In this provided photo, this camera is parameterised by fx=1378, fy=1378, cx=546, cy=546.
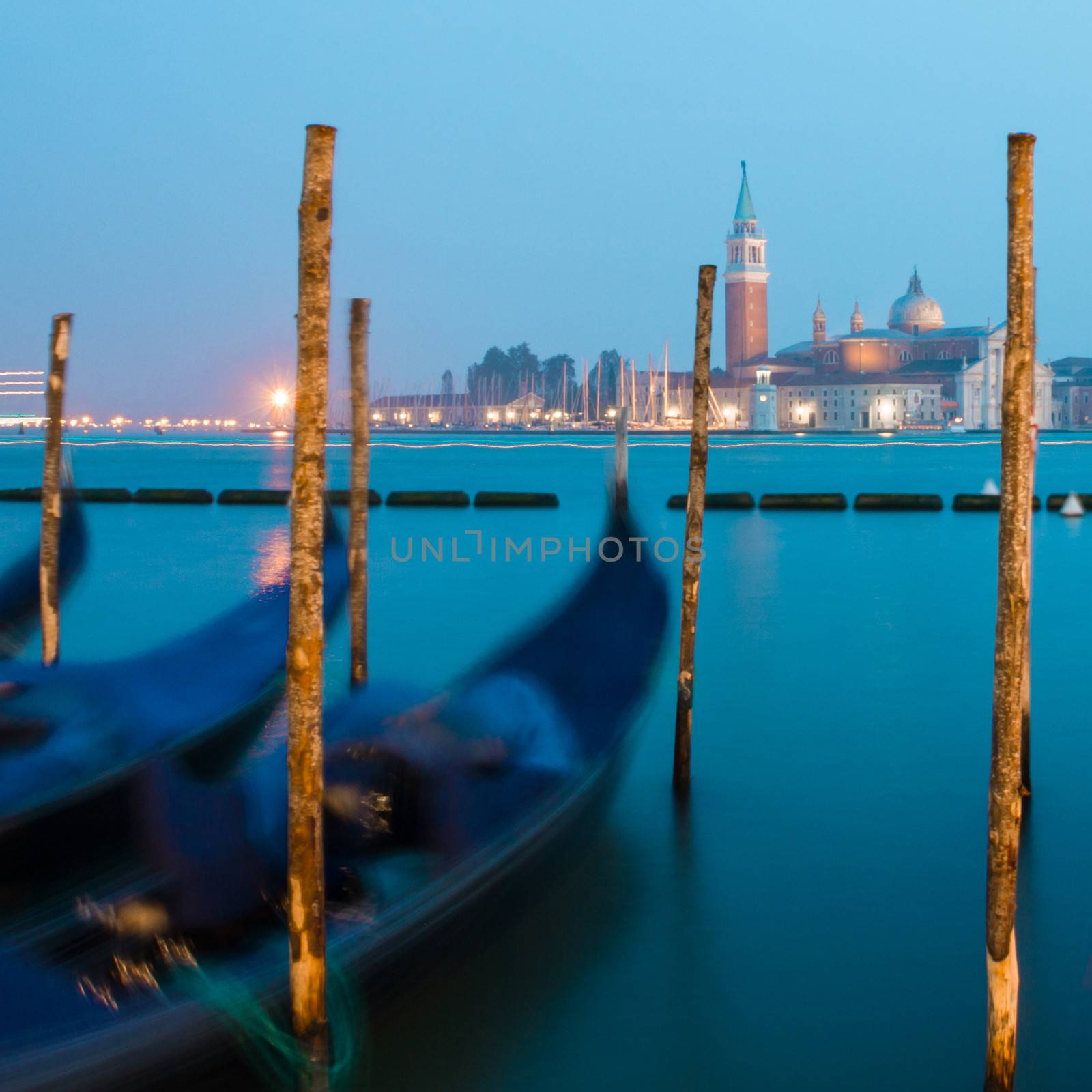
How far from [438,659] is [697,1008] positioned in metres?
4.69

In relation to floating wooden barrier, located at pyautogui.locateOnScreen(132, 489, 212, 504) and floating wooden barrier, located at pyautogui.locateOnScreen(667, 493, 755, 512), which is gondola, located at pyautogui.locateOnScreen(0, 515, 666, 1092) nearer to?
floating wooden barrier, located at pyautogui.locateOnScreen(667, 493, 755, 512)

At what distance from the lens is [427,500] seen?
1845 centimetres

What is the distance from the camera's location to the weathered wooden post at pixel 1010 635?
222 centimetres

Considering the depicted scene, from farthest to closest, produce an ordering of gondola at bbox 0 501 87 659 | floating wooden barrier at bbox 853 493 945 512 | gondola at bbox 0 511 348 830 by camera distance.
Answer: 1. floating wooden barrier at bbox 853 493 945 512
2. gondola at bbox 0 501 87 659
3. gondola at bbox 0 511 348 830

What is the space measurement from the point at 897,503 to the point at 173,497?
997 cm

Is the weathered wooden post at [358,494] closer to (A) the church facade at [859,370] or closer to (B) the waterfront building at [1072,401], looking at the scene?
(A) the church facade at [859,370]

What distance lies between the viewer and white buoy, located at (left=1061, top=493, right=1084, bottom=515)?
1661 centimetres

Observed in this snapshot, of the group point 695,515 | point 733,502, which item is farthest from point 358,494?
point 733,502

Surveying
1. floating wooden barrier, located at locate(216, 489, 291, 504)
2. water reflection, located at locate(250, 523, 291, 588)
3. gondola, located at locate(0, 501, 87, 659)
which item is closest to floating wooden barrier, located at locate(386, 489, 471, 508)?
floating wooden barrier, located at locate(216, 489, 291, 504)

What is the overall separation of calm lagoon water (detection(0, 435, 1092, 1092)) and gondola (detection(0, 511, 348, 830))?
998 millimetres

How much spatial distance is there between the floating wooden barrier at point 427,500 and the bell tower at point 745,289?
51.3 meters

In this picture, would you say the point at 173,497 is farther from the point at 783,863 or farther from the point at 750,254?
the point at 750,254

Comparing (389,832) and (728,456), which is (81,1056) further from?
(728,456)

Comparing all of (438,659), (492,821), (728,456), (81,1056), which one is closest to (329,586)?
(438,659)
